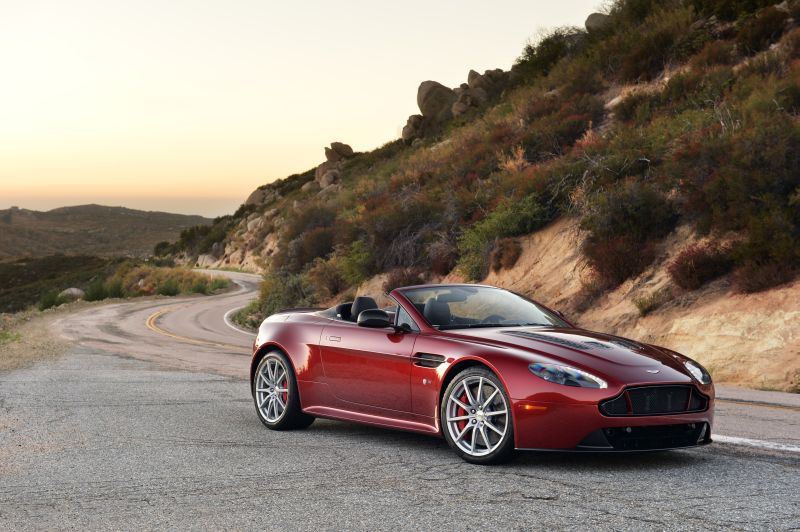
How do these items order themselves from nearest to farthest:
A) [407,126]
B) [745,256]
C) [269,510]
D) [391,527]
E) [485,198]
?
[391,527] < [269,510] < [745,256] < [485,198] < [407,126]

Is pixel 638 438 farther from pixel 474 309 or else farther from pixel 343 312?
pixel 343 312

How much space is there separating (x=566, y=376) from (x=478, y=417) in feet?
2.42

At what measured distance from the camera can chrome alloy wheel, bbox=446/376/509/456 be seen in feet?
22.9

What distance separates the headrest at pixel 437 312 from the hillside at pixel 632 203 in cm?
735

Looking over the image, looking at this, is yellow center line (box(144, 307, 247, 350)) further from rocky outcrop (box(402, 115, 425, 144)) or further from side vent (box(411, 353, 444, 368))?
rocky outcrop (box(402, 115, 425, 144))

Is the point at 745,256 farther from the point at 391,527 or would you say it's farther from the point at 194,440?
the point at 391,527

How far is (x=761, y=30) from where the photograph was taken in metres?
26.7

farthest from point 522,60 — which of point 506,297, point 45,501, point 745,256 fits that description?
point 45,501

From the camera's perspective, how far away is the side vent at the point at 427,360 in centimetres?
745

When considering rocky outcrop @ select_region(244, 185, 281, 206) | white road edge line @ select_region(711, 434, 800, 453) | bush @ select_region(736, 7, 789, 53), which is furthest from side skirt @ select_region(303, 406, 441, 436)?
rocky outcrop @ select_region(244, 185, 281, 206)

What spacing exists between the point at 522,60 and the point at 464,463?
3990 cm

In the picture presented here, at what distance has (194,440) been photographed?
8523 millimetres

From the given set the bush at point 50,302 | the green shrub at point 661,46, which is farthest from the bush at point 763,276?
the bush at point 50,302

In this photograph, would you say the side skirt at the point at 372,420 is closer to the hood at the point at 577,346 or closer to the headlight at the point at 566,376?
the hood at the point at 577,346
